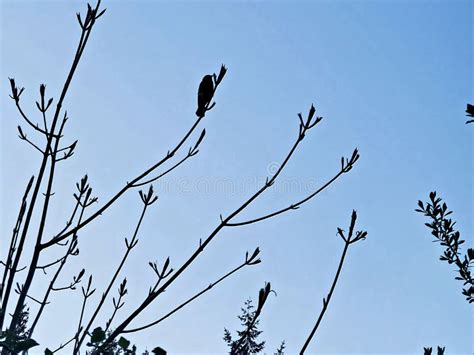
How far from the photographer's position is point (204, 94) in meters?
1.48

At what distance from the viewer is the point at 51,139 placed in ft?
5.18

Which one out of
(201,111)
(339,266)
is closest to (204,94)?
(201,111)

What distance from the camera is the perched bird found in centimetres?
148

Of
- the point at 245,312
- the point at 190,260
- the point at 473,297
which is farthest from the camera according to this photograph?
the point at 245,312

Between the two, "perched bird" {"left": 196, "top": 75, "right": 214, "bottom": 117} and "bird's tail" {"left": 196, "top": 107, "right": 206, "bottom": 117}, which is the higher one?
"perched bird" {"left": 196, "top": 75, "right": 214, "bottom": 117}

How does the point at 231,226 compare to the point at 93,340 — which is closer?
the point at 93,340

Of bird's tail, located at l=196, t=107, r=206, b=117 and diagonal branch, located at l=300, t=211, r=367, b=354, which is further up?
bird's tail, located at l=196, t=107, r=206, b=117

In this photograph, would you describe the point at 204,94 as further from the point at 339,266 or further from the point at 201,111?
the point at 339,266

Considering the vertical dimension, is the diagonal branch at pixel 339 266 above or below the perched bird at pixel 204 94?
below

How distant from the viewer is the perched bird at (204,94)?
4.84 ft

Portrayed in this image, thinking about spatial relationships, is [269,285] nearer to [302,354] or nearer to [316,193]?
[302,354]

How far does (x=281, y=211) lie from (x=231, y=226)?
7.0 inches

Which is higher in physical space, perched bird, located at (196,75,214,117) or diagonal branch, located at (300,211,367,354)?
perched bird, located at (196,75,214,117)

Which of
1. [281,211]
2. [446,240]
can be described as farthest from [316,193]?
[446,240]
